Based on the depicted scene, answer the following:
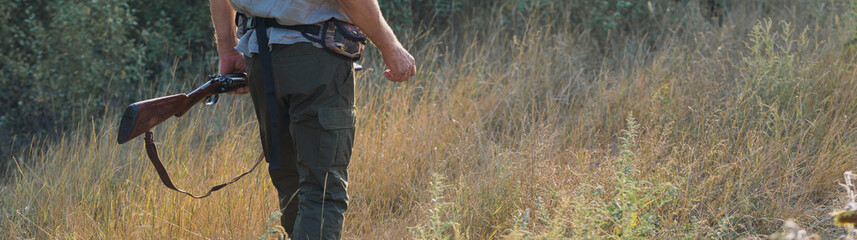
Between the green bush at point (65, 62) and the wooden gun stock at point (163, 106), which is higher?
the wooden gun stock at point (163, 106)

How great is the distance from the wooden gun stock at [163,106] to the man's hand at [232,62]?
34 mm

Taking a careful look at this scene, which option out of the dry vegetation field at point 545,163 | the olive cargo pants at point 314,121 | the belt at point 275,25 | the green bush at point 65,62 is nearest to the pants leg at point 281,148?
the olive cargo pants at point 314,121

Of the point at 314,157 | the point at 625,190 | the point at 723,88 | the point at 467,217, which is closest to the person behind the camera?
the point at 314,157

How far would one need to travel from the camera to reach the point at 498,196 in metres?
3.70

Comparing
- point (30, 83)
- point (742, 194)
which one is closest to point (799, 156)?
point (742, 194)

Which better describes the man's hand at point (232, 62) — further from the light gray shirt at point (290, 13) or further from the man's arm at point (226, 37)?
the light gray shirt at point (290, 13)

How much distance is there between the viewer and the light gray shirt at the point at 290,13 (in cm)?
259

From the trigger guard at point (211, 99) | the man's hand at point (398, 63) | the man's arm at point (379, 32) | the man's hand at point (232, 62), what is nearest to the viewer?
the man's arm at point (379, 32)

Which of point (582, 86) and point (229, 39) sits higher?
point (229, 39)

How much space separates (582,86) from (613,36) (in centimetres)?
140

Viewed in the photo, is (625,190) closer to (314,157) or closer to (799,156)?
(314,157)

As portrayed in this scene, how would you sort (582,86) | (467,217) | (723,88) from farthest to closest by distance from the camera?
(582,86), (723,88), (467,217)

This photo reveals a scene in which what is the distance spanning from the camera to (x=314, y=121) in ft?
8.80

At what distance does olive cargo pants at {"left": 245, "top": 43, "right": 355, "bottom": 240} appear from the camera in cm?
264
